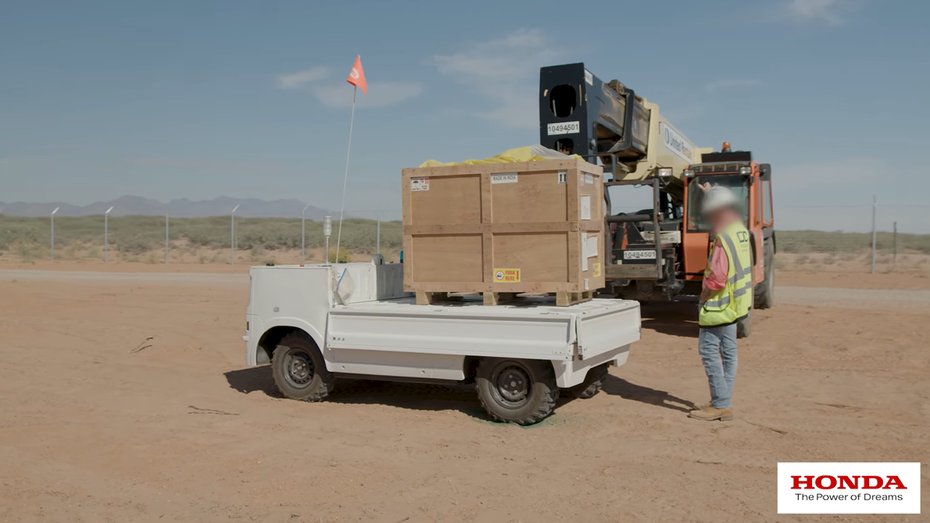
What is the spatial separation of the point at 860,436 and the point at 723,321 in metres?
1.43

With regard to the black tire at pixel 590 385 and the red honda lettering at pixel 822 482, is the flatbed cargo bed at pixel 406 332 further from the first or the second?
the red honda lettering at pixel 822 482

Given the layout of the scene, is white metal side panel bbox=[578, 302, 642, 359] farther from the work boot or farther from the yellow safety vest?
the work boot

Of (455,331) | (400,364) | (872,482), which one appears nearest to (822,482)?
(872,482)

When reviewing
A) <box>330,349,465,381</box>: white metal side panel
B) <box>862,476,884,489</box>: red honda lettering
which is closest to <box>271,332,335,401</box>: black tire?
<box>330,349,465,381</box>: white metal side panel

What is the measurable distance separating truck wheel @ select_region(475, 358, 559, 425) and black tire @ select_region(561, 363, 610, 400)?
1248 millimetres

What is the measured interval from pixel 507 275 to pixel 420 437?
1648 mm

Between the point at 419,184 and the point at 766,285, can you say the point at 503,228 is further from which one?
the point at 766,285

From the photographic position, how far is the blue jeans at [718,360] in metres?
7.01

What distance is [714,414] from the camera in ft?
22.9

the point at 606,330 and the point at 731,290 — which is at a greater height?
the point at 731,290

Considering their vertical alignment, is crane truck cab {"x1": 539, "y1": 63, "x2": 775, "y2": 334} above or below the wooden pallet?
above

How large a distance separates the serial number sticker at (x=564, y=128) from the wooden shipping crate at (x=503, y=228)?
1.65 m

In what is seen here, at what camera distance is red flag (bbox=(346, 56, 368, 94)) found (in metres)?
8.93

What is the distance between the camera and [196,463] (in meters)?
5.64
